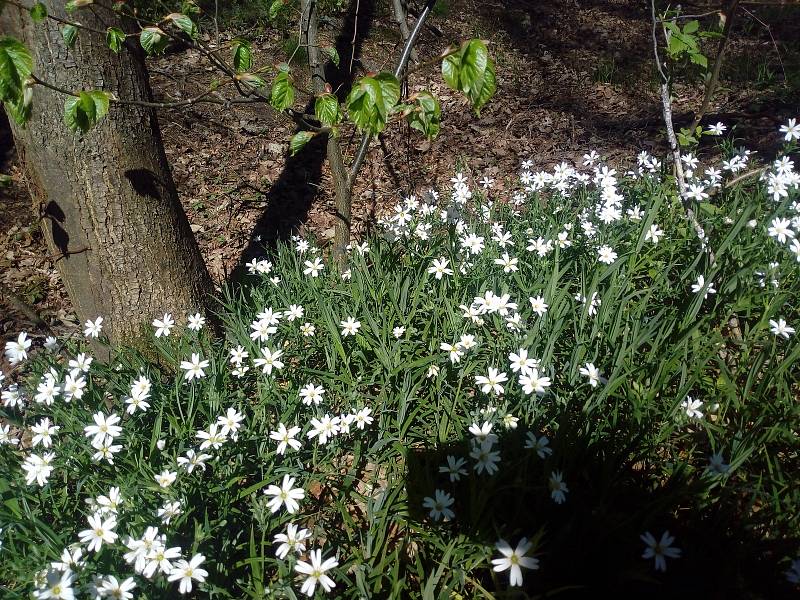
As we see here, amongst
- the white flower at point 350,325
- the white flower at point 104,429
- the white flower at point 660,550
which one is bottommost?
the white flower at point 660,550

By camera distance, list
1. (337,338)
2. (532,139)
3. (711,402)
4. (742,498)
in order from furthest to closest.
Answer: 1. (532,139)
2. (337,338)
3. (711,402)
4. (742,498)

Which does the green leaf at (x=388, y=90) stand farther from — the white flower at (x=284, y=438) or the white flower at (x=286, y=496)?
the white flower at (x=286, y=496)

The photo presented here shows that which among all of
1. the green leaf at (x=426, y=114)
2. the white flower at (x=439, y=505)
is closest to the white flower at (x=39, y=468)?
the white flower at (x=439, y=505)

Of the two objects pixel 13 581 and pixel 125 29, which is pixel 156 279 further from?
pixel 13 581

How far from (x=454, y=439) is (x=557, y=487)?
0.51m

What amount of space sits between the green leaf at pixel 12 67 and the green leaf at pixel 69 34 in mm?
627

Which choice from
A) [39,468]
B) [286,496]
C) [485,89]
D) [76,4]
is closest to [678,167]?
[485,89]

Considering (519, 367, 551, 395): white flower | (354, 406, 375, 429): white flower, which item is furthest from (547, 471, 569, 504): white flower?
(354, 406, 375, 429): white flower

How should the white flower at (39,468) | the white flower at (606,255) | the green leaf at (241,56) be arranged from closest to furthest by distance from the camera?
1. the white flower at (39,468)
2. the green leaf at (241,56)
3. the white flower at (606,255)

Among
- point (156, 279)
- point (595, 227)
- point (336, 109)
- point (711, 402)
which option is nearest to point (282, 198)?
point (156, 279)

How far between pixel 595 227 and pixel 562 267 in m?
0.30

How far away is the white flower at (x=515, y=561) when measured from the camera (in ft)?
4.94

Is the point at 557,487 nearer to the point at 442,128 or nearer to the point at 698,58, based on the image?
the point at 698,58

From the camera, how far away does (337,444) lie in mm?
2055
